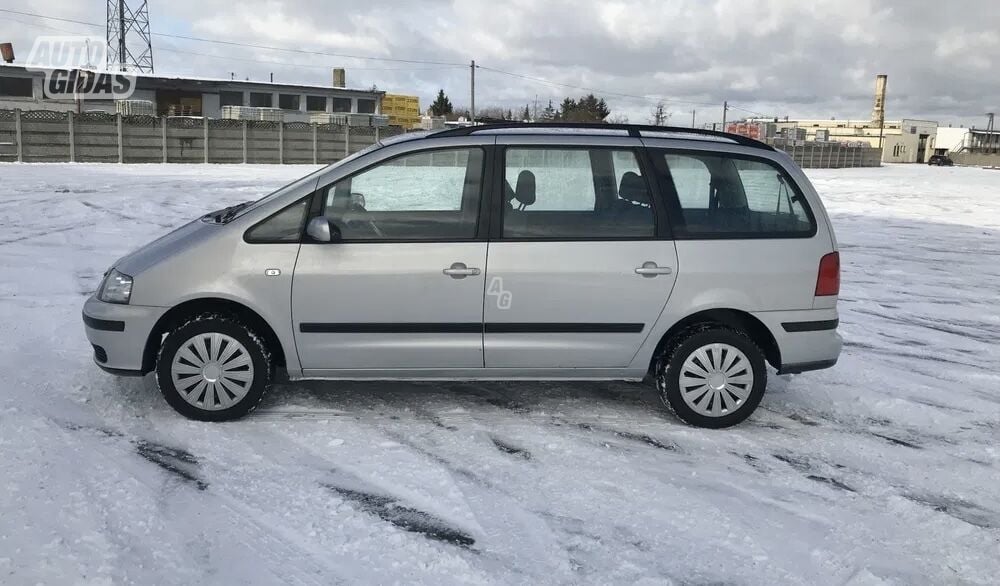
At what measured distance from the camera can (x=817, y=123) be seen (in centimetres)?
10962

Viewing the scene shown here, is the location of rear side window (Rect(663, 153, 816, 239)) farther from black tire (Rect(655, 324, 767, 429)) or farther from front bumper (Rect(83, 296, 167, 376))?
front bumper (Rect(83, 296, 167, 376))

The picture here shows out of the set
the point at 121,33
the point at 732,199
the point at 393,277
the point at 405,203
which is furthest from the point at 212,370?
the point at 121,33

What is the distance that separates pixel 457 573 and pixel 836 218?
1745 centimetres

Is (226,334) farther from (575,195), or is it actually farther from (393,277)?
(575,195)

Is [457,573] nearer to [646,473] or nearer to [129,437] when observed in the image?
[646,473]

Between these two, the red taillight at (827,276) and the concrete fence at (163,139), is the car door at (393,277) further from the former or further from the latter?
the concrete fence at (163,139)

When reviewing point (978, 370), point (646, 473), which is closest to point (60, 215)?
point (646, 473)

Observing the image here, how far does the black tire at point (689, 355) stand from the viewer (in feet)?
15.6

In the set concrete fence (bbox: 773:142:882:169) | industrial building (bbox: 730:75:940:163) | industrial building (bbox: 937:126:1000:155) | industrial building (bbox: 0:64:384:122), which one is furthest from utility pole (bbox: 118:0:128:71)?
industrial building (bbox: 937:126:1000:155)

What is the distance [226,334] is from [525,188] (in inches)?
76.3

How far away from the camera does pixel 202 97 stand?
154 feet

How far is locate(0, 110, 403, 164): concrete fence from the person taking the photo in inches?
1088

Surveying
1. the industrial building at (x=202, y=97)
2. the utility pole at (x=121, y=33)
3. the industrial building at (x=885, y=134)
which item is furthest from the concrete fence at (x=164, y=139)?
the industrial building at (x=885, y=134)

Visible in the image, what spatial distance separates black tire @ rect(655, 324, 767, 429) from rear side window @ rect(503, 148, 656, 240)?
686mm
